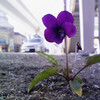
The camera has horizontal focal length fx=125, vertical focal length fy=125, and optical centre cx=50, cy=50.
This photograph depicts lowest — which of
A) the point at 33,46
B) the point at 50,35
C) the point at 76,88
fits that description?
the point at 76,88

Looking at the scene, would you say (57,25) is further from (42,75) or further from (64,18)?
(42,75)

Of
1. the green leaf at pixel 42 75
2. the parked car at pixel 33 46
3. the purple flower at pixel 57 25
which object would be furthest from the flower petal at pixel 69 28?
the parked car at pixel 33 46

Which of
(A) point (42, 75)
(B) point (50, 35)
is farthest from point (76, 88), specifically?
(B) point (50, 35)

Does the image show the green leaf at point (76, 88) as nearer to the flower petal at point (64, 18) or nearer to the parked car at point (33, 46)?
the flower petal at point (64, 18)

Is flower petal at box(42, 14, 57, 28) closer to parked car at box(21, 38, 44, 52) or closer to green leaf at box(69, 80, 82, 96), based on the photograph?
green leaf at box(69, 80, 82, 96)

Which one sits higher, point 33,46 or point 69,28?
point 33,46

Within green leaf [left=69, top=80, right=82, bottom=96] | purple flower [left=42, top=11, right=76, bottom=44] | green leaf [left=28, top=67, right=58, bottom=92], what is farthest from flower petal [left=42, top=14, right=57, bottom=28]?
green leaf [left=69, top=80, right=82, bottom=96]

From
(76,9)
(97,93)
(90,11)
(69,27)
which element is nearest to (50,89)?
(97,93)

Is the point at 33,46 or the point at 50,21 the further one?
the point at 33,46

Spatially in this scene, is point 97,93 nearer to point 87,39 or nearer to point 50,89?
point 50,89
